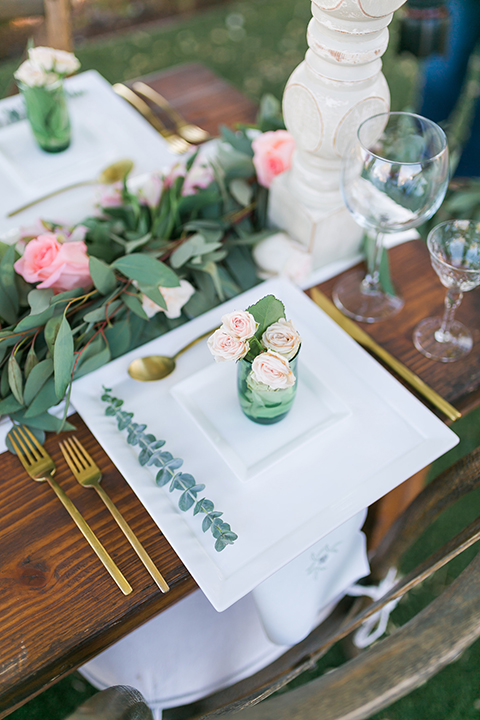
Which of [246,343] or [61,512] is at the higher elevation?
[246,343]

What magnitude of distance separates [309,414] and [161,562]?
0.26 m

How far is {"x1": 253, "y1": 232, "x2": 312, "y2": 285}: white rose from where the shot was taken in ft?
3.01

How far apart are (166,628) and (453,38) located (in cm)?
202

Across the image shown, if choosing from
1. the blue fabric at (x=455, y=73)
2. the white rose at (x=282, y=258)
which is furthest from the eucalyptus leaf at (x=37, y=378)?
the blue fabric at (x=455, y=73)

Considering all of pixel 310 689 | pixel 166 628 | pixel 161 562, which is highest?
pixel 310 689

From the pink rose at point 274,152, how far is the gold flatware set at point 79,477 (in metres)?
0.52

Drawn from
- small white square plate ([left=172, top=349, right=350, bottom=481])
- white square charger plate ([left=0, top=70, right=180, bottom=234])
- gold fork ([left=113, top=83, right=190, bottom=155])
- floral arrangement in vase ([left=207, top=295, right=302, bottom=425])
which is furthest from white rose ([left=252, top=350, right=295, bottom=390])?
gold fork ([left=113, top=83, right=190, bottom=155])

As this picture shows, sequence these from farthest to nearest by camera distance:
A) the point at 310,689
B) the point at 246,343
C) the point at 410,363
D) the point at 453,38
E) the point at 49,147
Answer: the point at 453,38, the point at 49,147, the point at 410,363, the point at 246,343, the point at 310,689

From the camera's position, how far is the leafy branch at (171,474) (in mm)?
657

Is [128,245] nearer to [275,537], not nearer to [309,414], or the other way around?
[309,414]

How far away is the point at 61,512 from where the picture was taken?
72 cm

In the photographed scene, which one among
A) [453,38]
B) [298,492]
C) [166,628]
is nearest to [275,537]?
[298,492]

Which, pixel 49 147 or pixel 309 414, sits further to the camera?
pixel 49 147

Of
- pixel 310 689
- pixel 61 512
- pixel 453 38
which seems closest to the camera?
pixel 310 689
